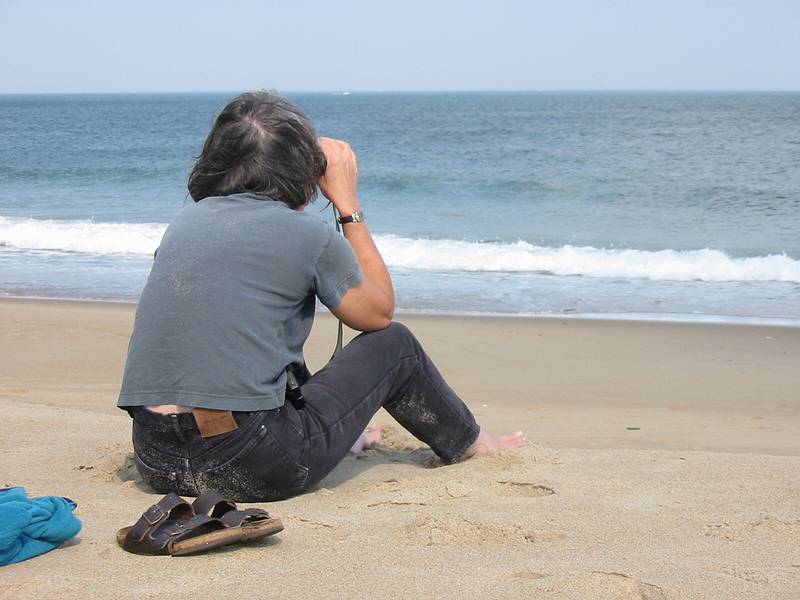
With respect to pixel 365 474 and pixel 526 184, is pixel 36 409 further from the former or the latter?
pixel 526 184

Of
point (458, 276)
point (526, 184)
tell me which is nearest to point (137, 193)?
point (526, 184)

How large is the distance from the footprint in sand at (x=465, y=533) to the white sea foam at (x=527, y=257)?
936 centimetres

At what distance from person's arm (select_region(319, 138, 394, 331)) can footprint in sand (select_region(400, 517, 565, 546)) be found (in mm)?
675

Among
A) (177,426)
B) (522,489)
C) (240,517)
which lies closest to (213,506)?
(240,517)

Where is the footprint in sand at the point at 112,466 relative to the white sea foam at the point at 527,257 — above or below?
above

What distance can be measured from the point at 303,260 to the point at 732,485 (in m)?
1.78

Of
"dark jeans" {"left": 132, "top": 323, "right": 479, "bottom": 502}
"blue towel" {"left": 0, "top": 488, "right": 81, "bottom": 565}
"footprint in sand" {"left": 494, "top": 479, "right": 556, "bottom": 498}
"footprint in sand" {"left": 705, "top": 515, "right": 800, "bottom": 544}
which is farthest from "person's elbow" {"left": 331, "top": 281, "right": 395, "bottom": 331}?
"footprint in sand" {"left": 705, "top": 515, "right": 800, "bottom": 544}

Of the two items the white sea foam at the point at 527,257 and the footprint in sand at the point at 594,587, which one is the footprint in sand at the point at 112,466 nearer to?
the footprint in sand at the point at 594,587

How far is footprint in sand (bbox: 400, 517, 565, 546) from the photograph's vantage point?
2.60 meters

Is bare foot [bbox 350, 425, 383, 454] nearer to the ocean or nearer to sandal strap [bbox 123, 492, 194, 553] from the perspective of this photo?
the ocean

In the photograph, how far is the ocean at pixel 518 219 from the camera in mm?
10469

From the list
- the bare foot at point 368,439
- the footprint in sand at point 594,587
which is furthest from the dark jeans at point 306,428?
the footprint in sand at point 594,587

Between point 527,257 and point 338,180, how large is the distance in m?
9.75

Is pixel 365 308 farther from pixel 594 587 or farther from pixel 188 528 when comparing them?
pixel 594 587
